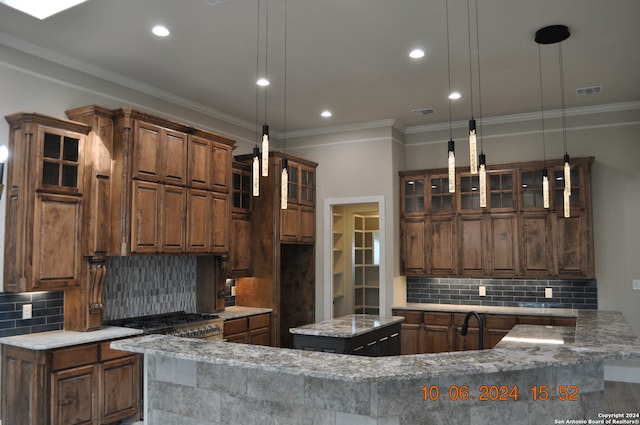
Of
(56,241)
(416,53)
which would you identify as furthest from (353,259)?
(56,241)

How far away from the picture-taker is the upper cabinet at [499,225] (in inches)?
241

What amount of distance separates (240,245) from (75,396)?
112 inches

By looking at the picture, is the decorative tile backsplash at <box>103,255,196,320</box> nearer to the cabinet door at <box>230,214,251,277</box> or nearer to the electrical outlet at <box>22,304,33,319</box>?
the cabinet door at <box>230,214,251,277</box>

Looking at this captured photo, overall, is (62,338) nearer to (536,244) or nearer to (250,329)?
(250,329)

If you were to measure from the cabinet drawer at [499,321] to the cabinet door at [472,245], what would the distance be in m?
0.62

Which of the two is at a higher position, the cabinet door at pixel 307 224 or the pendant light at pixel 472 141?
the pendant light at pixel 472 141

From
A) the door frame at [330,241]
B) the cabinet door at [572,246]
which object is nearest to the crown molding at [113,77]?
the door frame at [330,241]

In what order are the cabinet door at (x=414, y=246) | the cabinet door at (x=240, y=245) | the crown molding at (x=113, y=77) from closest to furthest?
the crown molding at (x=113, y=77), the cabinet door at (x=240, y=245), the cabinet door at (x=414, y=246)

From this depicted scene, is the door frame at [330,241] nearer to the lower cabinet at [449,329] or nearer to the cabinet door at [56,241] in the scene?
the lower cabinet at [449,329]

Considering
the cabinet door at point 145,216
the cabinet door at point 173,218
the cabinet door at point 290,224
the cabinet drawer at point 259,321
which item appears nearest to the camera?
the cabinet door at point 145,216

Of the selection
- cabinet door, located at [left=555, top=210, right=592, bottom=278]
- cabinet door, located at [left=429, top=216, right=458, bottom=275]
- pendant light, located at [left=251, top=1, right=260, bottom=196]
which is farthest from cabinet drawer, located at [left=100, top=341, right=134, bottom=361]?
cabinet door, located at [left=555, top=210, right=592, bottom=278]

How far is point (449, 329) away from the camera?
6391mm

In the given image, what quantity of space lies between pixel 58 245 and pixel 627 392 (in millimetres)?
5963

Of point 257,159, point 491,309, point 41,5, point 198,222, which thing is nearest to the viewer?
point 41,5
